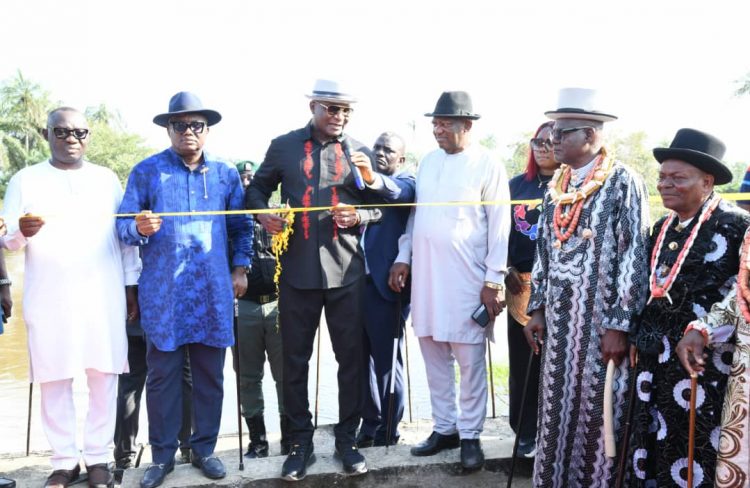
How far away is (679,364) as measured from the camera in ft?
11.3

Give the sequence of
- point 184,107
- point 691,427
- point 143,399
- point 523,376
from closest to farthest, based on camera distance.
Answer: point 691,427 → point 184,107 → point 523,376 → point 143,399

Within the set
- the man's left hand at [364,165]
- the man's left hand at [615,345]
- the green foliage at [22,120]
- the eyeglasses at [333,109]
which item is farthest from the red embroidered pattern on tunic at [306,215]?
the green foliage at [22,120]

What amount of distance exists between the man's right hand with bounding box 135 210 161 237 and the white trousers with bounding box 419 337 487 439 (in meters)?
1.86

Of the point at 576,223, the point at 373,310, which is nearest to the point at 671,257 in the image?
the point at 576,223

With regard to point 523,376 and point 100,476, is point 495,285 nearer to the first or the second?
point 523,376

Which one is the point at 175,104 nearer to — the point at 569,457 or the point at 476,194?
the point at 476,194

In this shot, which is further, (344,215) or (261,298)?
(261,298)

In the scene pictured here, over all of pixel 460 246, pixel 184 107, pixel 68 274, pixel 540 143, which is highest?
pixel 184 107

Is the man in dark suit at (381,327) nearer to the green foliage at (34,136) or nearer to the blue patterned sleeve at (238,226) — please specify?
the blue patterned sleeve at (238,226)

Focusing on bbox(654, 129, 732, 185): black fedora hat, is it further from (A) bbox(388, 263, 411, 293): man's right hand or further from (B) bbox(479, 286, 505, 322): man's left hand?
(A) bbox(388, 263, 411, 293): man's right hand

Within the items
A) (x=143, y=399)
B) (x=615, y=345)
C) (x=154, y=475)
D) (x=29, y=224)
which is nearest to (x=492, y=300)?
(x=615, y=345)

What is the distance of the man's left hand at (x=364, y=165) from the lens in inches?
172

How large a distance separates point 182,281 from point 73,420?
110 centimetres

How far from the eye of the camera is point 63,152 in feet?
14.3
